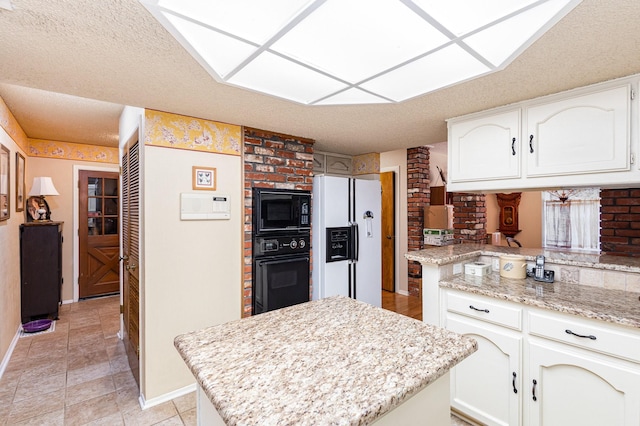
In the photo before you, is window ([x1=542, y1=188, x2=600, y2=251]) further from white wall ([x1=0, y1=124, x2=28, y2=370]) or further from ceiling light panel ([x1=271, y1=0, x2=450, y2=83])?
white wall ([x1=0, y1=124, x2=28, y2=370])

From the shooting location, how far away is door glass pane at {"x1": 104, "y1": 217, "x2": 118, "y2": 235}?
4.80 meters

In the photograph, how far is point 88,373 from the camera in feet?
8.63

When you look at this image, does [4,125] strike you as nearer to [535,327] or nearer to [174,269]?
[174,269]

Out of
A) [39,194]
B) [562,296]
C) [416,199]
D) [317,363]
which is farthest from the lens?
[416,199]

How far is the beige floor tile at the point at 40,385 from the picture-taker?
2320mm

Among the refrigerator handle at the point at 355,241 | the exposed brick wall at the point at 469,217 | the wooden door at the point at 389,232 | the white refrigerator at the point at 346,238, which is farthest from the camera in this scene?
the wooden door at the point at 389,232

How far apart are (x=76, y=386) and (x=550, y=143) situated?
156 inches

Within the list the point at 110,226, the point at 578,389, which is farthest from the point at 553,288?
the point at 110,226

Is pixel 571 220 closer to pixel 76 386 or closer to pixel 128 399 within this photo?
pixel 128 399

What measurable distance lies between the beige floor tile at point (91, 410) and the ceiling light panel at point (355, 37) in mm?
2408

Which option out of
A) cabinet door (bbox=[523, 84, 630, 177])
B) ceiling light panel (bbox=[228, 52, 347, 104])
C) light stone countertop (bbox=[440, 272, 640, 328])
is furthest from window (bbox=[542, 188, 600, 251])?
ceiling light panel (bbox=[228, 52, 347, 104])

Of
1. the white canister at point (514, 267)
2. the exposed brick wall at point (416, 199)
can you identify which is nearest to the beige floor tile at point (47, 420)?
the white canister at point (514, 267)

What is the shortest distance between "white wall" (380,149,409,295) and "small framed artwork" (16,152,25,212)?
4853mm

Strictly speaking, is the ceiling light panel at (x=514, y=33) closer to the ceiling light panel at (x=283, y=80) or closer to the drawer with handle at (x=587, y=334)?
the ceiling light panel at (x=283, y=80)
